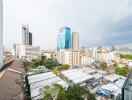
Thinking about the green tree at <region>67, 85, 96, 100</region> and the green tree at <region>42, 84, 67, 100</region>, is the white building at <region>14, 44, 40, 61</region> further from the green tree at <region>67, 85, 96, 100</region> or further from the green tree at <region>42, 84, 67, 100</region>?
the green tree at <region>42, 84, 67, 100</region>

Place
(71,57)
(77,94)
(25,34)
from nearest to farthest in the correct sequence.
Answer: (77,94)
(71,57)
(25,34)

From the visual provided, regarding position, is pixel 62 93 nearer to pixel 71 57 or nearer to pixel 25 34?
pixel 71 57

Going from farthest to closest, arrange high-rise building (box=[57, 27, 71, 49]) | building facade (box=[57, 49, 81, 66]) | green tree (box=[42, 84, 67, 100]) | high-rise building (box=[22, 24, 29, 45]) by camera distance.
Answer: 1. high-rise building (box=[57, 27, 71, 49])
2. high-rise building (box=[22, 24, 29, 45])
3. building facade (box=[57, 49, 81, 66])
4. green tree (box=[42, 84, 67, 100])

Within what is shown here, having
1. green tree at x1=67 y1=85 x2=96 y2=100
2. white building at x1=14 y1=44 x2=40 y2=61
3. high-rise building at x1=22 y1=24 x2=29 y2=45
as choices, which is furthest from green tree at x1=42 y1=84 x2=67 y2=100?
high-rise building at x1=22 y1=24 x2=29 y2=45

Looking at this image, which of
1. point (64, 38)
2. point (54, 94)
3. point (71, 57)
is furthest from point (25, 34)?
point (54, 94)

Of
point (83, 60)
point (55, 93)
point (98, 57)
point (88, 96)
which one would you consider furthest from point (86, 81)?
point (98, 57)

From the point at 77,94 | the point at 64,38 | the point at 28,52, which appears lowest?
the point at 77,94

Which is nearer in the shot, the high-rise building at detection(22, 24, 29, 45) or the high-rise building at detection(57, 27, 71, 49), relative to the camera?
the high-rise building at detection(22, 24, 29, 45)

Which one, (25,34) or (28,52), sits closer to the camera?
(28,52)

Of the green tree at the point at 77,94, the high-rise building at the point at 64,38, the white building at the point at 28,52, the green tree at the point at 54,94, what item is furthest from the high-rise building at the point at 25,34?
the green tree at the point at 54,94

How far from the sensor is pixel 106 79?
69.5 feet

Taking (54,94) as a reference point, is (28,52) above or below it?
above

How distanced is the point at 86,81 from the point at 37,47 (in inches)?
1490

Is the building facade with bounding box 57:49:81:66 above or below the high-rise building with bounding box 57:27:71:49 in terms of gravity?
below
